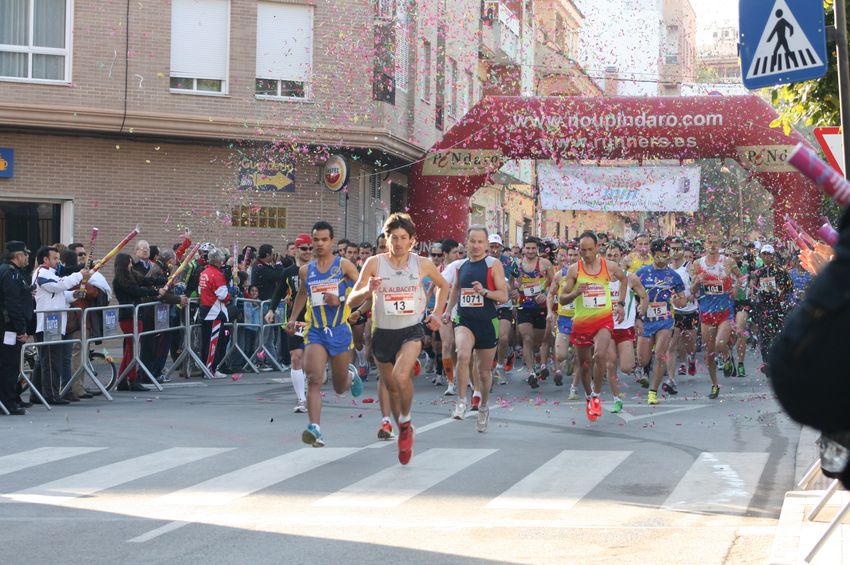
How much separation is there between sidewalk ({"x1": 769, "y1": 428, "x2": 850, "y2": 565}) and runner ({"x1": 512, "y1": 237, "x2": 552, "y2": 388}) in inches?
439

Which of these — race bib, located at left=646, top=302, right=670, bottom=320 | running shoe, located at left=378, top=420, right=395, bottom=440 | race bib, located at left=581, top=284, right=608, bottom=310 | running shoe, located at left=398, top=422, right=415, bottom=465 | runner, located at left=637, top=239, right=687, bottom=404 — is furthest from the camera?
race bib, located at left=646, top=302, right=670, bottom=320

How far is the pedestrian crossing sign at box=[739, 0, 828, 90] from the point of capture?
800 cm

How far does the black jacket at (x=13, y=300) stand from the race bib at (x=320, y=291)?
4032mm

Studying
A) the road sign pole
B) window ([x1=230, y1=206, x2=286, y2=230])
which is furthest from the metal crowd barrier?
window ([x1=230, y1=206, x2=286, y2=230])

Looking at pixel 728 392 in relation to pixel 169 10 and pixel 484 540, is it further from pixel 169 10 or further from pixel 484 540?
pixel 169 10

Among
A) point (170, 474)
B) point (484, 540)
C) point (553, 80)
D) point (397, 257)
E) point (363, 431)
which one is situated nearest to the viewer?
point (484, 540)

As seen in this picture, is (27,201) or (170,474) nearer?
(170,474)

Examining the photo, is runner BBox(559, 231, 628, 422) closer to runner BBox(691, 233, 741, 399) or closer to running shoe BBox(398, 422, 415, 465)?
runner BBox(691, 233, 741, 399)

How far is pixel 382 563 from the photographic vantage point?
21.1ft

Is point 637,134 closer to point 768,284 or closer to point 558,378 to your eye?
point 768,284

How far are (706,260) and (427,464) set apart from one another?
8442 mm

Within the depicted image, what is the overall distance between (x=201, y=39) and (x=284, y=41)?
170 centimetres

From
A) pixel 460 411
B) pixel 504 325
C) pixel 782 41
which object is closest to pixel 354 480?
pixel 782 41

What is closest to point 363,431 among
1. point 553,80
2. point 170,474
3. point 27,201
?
point 170,474
